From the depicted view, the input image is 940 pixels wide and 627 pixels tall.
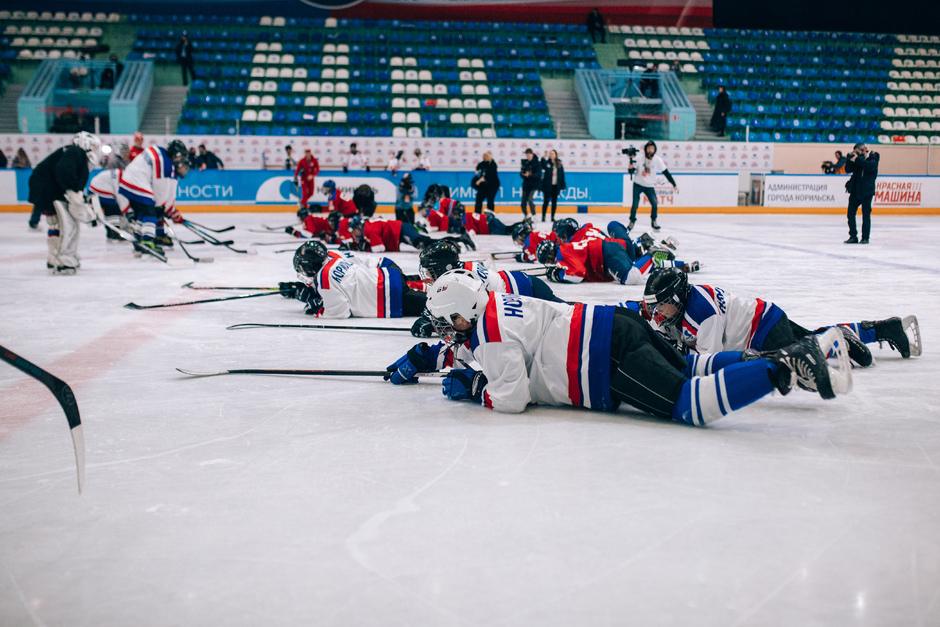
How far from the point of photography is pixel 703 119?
23.2m

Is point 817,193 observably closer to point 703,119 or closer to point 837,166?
point 837,166

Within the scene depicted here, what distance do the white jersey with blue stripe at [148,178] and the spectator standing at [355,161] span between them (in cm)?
967

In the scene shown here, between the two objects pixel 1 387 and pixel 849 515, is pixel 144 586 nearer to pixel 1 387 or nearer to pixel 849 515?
pixel 849 515

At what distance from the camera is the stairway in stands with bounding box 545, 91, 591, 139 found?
74.1 ft

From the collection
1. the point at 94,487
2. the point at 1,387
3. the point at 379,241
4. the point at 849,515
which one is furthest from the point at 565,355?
the point at 379,241

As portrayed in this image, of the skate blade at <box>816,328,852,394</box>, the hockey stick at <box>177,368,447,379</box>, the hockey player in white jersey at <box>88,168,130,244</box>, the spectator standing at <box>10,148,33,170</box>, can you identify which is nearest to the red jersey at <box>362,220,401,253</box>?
the hockey player in white jersey at <box>88,168,130,244</box>

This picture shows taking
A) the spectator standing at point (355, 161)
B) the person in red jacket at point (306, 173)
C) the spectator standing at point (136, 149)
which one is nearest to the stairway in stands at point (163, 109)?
the spectator standing at point (355, 161)

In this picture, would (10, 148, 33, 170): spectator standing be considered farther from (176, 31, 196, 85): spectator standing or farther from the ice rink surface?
the ice rink surface

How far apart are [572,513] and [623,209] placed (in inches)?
688

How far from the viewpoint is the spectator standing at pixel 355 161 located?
1927cm

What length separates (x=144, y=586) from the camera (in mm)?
1906

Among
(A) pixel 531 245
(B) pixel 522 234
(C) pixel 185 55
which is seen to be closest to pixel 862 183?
(B) pixel 522 234

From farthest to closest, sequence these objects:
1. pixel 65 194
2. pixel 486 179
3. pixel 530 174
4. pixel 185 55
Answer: pixel 185 55 < pixel 530 174 < pixel 486 179 < pixel 65 194

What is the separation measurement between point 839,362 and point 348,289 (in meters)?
3.66
